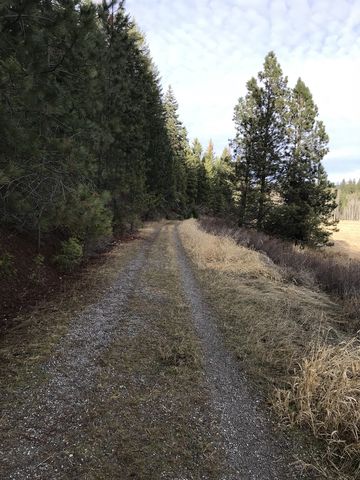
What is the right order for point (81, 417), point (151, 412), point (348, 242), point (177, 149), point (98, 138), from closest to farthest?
point (81, 417)
point (151, 412)
point (98, 138)
point (348, 242)
point (177, 149)

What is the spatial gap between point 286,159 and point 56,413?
65.3ft

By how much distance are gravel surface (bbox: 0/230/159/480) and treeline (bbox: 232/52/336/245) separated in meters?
16.7

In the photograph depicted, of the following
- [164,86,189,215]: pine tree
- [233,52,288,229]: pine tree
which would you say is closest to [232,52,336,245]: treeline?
[233,52,288,229]: pine tree

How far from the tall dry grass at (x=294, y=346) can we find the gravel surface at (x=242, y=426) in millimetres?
248

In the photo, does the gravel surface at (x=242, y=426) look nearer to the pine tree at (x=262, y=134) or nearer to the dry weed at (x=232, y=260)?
the dry weed at (x=232, y=260)

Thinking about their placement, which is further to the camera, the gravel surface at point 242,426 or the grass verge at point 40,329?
the grass verge at point 40,329

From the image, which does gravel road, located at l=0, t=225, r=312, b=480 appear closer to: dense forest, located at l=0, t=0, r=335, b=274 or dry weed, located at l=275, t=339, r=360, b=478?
dry weed, located at l=275, t=339, r=360, b=478

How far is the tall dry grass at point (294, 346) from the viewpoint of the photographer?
317cm

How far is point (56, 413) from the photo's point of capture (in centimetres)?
319

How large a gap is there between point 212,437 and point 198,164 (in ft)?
188

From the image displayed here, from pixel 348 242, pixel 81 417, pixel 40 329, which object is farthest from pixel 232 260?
pixel 348 242

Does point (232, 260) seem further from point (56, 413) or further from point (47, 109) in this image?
point (56, 413)

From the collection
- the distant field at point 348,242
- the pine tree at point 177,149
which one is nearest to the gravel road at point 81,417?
the distant field at point 348,242

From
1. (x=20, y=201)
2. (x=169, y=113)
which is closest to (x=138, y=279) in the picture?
(x=20, y=201)
